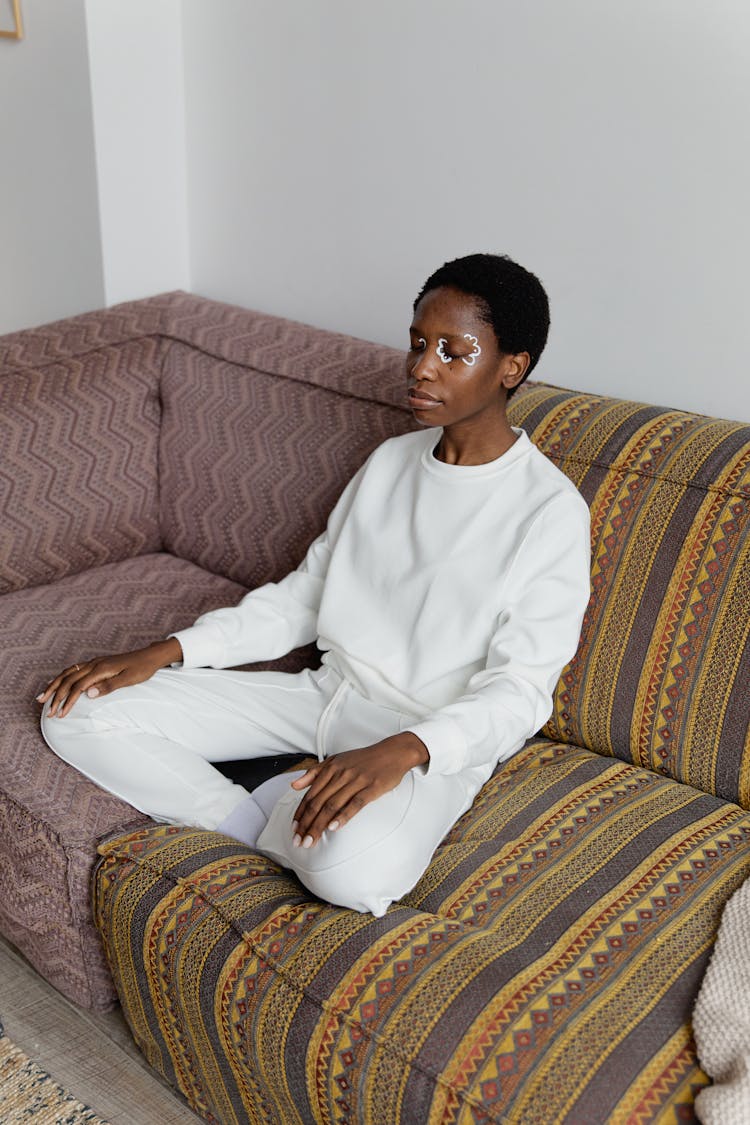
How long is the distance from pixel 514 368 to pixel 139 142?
4.09 ft

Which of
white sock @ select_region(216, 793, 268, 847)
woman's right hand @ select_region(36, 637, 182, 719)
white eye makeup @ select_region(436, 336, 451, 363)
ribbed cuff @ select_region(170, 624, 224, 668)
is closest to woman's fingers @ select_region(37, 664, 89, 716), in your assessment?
woman's right hand @ select_region(36, 637, 182, 719)

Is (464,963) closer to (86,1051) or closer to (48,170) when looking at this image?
(86,1051)

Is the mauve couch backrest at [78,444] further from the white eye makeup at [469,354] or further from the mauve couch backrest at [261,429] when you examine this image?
the white eye makeup at [469,354]

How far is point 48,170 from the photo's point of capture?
2514 mm

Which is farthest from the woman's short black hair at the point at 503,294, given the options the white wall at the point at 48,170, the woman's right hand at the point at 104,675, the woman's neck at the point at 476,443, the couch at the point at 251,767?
the white wall at the point at 48,170

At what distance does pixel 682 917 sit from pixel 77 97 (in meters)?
1.92

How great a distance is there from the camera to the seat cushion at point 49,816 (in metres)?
1.49

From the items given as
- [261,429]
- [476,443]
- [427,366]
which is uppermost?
[427,366]

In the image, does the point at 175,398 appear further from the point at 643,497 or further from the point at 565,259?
the point at 643,497

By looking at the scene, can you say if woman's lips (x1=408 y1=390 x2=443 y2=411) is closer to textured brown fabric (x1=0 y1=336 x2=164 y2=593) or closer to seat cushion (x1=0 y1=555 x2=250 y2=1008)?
seat cushion (x1=0 y1=555 x2=250 y2=1008)

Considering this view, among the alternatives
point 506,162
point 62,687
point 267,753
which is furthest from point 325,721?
point 506,162

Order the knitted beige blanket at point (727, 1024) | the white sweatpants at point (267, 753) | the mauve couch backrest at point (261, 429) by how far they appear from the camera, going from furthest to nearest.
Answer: the mauve couch backrest at point (261, 429), the white sweatpants at point (267, 753), the knitted beige blanket at point (727, 1024)

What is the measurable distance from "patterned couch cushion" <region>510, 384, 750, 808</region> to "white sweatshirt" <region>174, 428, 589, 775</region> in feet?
0.25

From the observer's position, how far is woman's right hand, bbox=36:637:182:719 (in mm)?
1592
